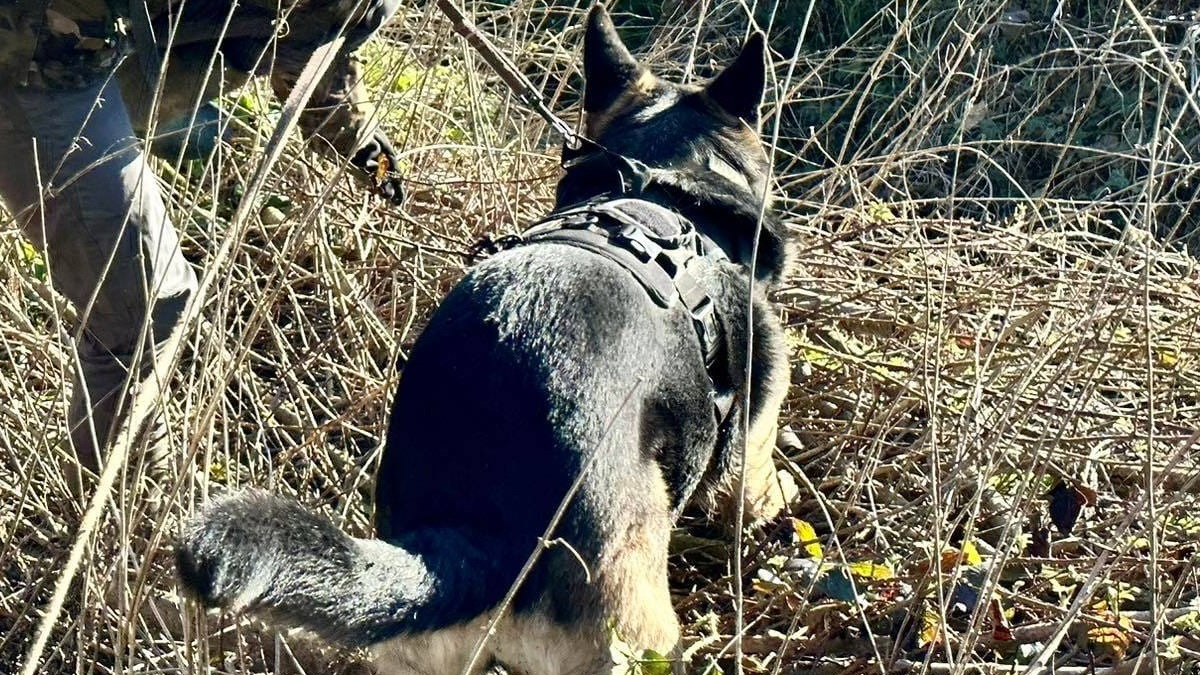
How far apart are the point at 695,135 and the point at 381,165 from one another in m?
1.04

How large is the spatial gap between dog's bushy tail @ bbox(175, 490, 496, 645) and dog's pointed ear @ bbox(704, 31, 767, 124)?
5.29 feet

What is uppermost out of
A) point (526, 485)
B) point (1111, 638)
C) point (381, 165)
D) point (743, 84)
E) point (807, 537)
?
point (743, 84)

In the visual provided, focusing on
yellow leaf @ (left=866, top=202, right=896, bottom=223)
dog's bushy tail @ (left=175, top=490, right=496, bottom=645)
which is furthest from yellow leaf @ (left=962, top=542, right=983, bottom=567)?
yellow leaf @ (left=866, top=202, right=896, bottom=223)

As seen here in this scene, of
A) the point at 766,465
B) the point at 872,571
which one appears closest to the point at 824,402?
the point at 766,465

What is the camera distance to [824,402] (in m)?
3.66

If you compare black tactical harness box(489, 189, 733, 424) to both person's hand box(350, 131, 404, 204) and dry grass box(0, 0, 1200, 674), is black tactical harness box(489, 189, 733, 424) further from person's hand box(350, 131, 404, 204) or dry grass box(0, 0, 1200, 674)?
person's hand box(350, 131, 404, 204)

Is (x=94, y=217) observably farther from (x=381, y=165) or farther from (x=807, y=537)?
(x=807, y=537)

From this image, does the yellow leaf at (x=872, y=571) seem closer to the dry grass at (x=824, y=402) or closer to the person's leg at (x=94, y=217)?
the dry grass at (x=824, y=402)

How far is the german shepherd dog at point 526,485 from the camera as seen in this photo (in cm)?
203

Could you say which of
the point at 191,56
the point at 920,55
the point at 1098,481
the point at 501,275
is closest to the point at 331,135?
the point at 191,56

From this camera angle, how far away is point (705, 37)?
6.22 m

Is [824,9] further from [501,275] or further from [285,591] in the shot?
[285,591]

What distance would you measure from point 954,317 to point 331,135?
190cm

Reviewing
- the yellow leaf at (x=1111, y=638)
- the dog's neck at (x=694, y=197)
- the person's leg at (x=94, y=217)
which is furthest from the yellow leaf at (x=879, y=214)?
the person's leg at (x=94, y=217)
